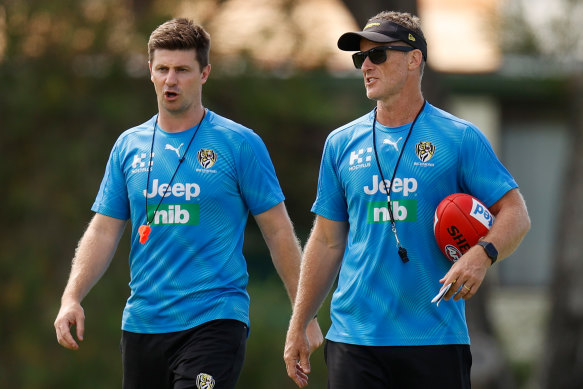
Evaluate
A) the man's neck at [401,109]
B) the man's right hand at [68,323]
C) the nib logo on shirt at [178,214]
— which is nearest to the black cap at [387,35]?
the man's neck at [401,109]

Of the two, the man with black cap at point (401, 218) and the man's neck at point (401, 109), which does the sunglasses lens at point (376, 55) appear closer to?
the man with black cap at point (401, 218)

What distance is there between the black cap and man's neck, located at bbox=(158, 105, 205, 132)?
41.7 inches

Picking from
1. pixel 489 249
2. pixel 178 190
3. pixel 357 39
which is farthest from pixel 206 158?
pixel 489 249

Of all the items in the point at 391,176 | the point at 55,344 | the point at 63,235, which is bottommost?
the point at 55,344

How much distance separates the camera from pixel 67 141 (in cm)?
1597

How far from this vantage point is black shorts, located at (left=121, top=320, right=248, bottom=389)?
601 cm

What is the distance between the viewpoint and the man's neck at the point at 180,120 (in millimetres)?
6477

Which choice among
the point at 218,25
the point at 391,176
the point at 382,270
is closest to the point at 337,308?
the point at 382,270

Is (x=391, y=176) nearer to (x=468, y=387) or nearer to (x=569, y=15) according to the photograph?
(x=468, y=387)

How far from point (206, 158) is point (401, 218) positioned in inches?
50.7

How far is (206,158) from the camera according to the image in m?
6.38

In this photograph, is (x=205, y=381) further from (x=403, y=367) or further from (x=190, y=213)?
(x=403, y=367)

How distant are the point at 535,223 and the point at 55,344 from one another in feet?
26.9

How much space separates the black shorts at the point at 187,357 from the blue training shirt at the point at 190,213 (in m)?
0.06
